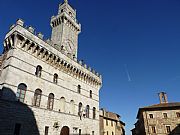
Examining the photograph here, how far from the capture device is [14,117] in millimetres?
13742

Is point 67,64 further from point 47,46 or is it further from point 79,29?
point 79,29

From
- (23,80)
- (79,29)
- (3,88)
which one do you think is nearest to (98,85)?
(79,29)

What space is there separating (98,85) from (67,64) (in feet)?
29.0

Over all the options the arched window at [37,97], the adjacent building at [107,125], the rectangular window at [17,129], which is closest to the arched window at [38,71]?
the arched window at [37,97]

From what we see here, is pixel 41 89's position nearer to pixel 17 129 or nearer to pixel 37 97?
pixel 37 97

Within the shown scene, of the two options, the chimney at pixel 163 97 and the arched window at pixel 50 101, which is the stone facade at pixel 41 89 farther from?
the chimney at pixel 163 97

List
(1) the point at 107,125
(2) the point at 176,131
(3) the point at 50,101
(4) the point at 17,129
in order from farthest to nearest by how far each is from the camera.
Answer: (1) the point at 107,125, (2) the point at 176,131, (3) the point at 50,101, (4) the point at 17,129

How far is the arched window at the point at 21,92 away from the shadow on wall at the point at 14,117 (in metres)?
0.44

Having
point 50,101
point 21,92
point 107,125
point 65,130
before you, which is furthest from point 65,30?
point 107,125

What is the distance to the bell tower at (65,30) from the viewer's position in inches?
1009

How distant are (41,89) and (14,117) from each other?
4042 millimetres

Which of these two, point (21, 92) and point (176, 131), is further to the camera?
point (176, 131)

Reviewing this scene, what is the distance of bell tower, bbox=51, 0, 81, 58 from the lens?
25.6 metres

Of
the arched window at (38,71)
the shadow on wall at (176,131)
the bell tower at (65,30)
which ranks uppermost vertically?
the bell tower at (65,30)
